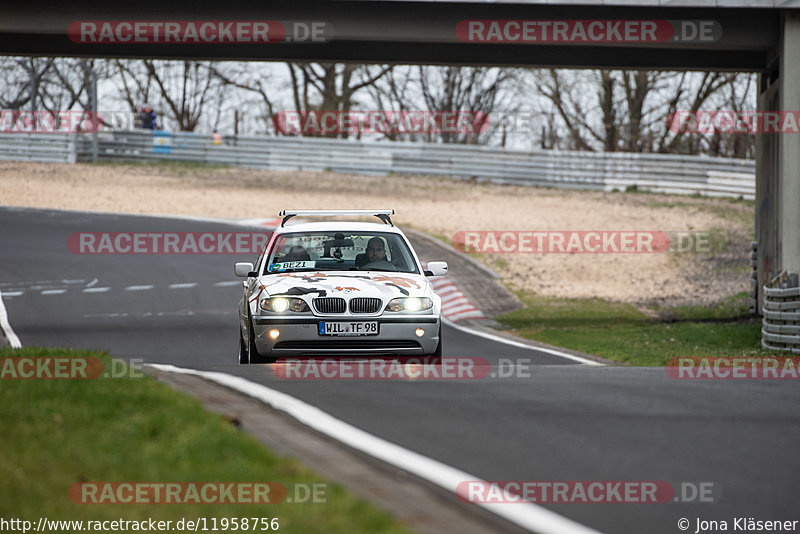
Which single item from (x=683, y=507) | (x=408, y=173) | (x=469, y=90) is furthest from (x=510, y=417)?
(x=469, y=90)

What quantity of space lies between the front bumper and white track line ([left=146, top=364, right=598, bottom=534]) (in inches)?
54.7

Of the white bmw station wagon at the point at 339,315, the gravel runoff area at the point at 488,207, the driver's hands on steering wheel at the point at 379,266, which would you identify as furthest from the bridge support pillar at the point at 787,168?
the white bmw station wagon at the point at 339,315

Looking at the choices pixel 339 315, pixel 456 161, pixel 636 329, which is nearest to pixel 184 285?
pixel 636 329

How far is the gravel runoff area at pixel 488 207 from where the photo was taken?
89.2 ft

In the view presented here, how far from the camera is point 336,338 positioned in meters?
10.1

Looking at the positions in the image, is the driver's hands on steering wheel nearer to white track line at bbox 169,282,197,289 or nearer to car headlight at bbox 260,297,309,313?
car headlight at bbox 260,297,309,313

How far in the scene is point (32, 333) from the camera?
1734cm

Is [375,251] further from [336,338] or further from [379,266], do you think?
[336,338]

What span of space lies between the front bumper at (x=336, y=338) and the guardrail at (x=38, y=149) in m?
40.2

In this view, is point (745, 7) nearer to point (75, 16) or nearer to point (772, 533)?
point (75, 16)

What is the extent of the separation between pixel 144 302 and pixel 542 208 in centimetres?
1982

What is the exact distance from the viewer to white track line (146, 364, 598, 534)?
5039 millimetres

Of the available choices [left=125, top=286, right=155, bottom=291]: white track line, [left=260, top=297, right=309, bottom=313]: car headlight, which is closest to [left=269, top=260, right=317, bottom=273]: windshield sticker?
[left=260, top=297, right=309, bottom=313]: car headlight

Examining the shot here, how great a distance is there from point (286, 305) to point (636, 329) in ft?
37.3
